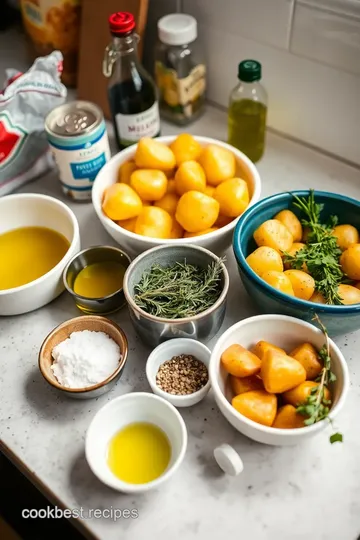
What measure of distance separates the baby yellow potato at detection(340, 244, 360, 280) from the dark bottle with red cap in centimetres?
44

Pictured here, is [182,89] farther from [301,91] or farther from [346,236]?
[346,236]

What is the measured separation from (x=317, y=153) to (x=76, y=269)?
1.67ft

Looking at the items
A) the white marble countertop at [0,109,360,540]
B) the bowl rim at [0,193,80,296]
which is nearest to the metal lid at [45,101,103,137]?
the bowl rim at [0,193,80,296]

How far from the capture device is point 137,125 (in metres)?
0.98

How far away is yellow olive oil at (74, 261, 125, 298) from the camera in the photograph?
2.67ft

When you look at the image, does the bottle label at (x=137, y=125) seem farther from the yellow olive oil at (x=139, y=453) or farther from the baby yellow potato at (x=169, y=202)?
the yellow olive oil at (x=139, y=453)

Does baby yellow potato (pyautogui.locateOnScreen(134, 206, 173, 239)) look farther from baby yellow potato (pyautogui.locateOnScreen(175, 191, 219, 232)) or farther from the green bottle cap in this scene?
the green bottle cap

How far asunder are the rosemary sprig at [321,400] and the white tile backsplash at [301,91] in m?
0.44

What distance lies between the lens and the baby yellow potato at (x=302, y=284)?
0.73 m

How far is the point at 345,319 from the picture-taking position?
2.26ft

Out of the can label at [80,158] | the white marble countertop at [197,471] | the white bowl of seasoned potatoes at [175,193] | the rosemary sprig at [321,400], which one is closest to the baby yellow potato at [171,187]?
the white bowl of seasoned potatoes at [175,193]

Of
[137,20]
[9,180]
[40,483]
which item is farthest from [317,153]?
[40,483]

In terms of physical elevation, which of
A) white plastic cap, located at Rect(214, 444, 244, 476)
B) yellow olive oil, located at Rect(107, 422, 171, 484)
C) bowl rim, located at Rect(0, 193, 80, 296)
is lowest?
yellow olive oil, located at Rect(107, 422, 171, 484)

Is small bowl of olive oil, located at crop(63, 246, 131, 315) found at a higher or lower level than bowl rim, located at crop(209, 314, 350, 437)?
lower
